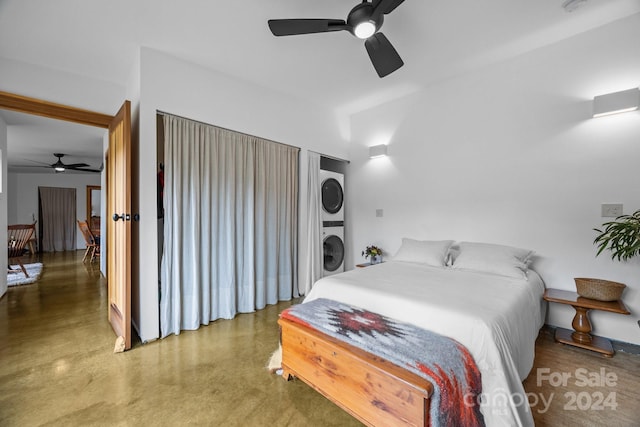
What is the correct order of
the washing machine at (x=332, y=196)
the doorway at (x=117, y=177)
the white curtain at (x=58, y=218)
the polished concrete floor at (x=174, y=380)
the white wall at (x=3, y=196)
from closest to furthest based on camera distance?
the polished concrete floor at (x=174, y=380)
the doorway at (x=117, y=177)
the white wall at (x=3, y=196)
the washing machine at (x=332, y=196)
the white curtain at (x=58, y=218)

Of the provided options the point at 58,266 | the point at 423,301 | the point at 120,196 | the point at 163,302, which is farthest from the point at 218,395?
the point at 58,266

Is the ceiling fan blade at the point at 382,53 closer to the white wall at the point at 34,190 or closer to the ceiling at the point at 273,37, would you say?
the ceiling at the point at 273,37

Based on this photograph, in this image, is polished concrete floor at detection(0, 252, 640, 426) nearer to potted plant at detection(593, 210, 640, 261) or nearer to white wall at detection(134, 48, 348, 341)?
white wall at detection(134, 48, 348, 341)

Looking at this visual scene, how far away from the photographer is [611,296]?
2191 millimetres

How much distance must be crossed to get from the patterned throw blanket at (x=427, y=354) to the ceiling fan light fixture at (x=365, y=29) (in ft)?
6.17

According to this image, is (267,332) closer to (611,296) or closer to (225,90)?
(225,90)

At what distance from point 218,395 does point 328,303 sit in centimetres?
92

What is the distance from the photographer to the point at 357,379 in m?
1.41

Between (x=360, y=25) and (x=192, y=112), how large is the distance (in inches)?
71.9

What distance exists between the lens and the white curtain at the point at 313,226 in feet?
12.4

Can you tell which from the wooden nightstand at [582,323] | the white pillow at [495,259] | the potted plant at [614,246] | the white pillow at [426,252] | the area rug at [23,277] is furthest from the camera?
the area rug at [23,277]

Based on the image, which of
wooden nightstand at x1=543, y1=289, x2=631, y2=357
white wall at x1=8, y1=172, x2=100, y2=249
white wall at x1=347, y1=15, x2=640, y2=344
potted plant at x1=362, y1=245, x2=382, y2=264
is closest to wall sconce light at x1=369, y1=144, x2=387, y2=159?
white wall at x1=347, y1=15, x2=640, y2=344
